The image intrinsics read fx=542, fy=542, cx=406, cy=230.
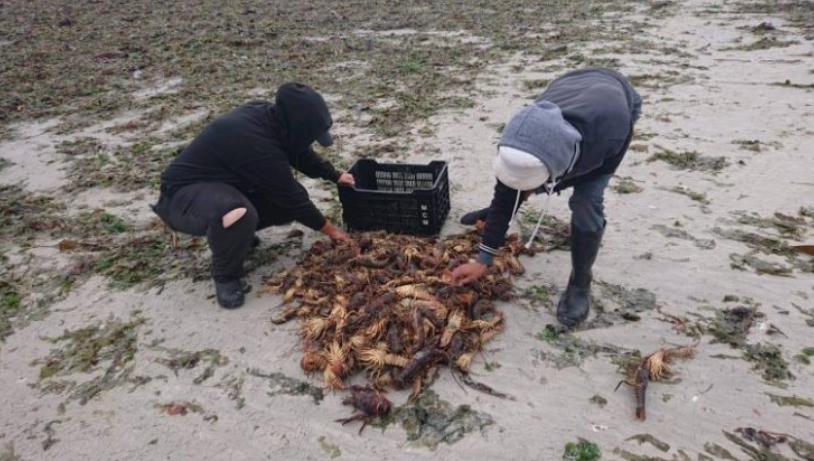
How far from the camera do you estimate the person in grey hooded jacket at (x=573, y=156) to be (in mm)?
2236

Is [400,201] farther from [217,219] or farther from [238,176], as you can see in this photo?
[217,219]

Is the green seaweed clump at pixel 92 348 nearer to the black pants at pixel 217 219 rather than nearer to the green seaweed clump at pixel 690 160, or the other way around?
the black pants at pixel 217 219

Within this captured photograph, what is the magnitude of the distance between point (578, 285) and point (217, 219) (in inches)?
88.9

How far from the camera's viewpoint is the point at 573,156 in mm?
2381

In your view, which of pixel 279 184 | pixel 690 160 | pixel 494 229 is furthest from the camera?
pixel 690 160

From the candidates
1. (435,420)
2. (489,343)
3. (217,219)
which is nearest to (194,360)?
(217,219)

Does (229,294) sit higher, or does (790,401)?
(790,401)

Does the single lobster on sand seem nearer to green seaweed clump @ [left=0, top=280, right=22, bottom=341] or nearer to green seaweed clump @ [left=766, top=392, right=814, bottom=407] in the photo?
green seaweed clump @ [left=766, top=392, right=814, bottom=407]

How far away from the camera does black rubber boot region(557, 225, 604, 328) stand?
304 centimetres

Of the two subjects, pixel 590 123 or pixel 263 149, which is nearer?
pixel 590 123

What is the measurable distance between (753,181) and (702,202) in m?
0.67

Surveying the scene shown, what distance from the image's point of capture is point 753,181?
186 inches

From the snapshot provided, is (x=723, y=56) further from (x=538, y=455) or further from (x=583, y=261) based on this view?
(x=538, y=455)

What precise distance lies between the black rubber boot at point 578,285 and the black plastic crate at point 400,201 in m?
1.12
